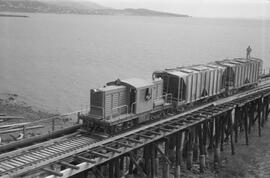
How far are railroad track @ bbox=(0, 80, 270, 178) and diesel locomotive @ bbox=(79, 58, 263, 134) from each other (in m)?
1.10

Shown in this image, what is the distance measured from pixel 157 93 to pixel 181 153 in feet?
14.5

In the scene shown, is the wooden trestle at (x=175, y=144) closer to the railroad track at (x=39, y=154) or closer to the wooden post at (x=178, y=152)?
the wooden post at (x=178, y=152)

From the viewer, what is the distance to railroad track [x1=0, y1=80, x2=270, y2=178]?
17.2 meters

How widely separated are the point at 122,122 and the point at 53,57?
75.4m

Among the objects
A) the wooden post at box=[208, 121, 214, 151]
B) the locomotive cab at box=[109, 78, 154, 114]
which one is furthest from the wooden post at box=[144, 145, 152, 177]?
the wooden post at box=[208, 121, 214, 151]

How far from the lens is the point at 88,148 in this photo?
64.0ft

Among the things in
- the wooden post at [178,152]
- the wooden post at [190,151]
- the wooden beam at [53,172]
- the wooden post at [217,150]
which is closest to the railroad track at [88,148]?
the wooden beam at [53,172]

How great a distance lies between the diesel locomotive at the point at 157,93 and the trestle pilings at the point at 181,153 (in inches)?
81.1

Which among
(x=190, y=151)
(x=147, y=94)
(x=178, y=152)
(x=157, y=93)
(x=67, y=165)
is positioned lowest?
(x=190, y=151)

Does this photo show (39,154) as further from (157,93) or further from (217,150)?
(217,150)

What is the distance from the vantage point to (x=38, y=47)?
113 metres

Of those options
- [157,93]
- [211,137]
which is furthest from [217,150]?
[157,93]

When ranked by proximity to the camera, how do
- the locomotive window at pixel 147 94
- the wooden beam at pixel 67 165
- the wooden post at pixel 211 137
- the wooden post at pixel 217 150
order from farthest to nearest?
the wooden post at pixel 217 150 < the wooden post at pixel 211 137 < the locomotive window at pixel 147 94 < the wooden beam at pixel 67 165

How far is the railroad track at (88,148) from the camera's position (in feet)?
56.3
